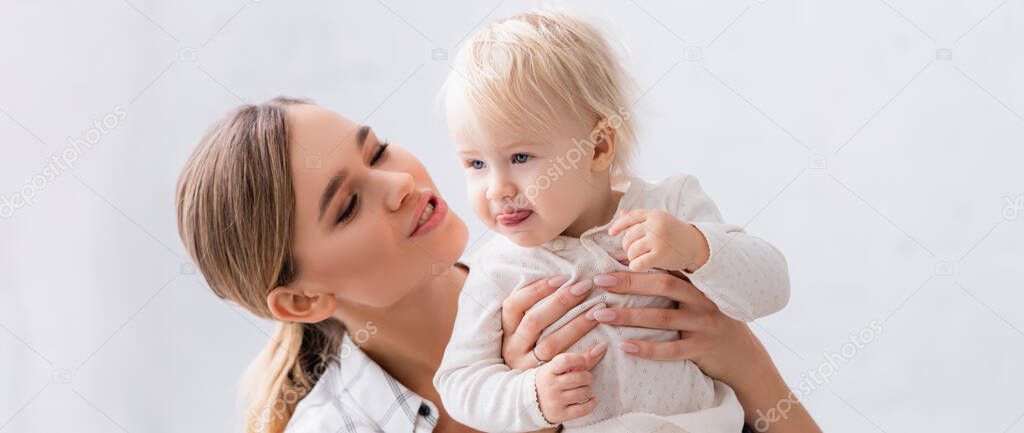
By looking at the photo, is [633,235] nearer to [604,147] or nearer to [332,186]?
[604,147]

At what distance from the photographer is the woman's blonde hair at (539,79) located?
1.41 meters

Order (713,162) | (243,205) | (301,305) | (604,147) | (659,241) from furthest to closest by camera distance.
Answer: (713,162), (301,305), (243,205), (604,147), (659,241)

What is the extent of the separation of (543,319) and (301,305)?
1.74ft

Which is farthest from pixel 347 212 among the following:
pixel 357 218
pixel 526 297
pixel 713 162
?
pixel 713 162

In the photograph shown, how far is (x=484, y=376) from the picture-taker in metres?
1.55

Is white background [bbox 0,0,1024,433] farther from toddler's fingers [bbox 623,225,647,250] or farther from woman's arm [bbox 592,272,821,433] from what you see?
toddler's fingers [bbox 623,225,647,250]

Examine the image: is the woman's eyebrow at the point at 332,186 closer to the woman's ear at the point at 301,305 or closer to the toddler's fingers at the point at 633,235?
the woman's ear at the point at 301,305

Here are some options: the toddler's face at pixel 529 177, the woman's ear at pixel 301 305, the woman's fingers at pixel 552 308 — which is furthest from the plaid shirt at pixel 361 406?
the toddler's face at pixel 529 177

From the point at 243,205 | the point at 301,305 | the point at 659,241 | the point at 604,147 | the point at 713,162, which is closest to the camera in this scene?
the point at 659,241

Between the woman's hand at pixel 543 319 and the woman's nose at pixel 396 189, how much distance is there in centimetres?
28

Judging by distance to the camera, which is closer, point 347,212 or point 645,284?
point 645,284

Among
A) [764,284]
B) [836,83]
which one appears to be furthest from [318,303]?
[836,83]

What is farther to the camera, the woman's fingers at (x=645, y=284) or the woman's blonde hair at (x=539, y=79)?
the woman's fingers at (x=645, y=284)

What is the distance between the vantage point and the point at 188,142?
248 cm
